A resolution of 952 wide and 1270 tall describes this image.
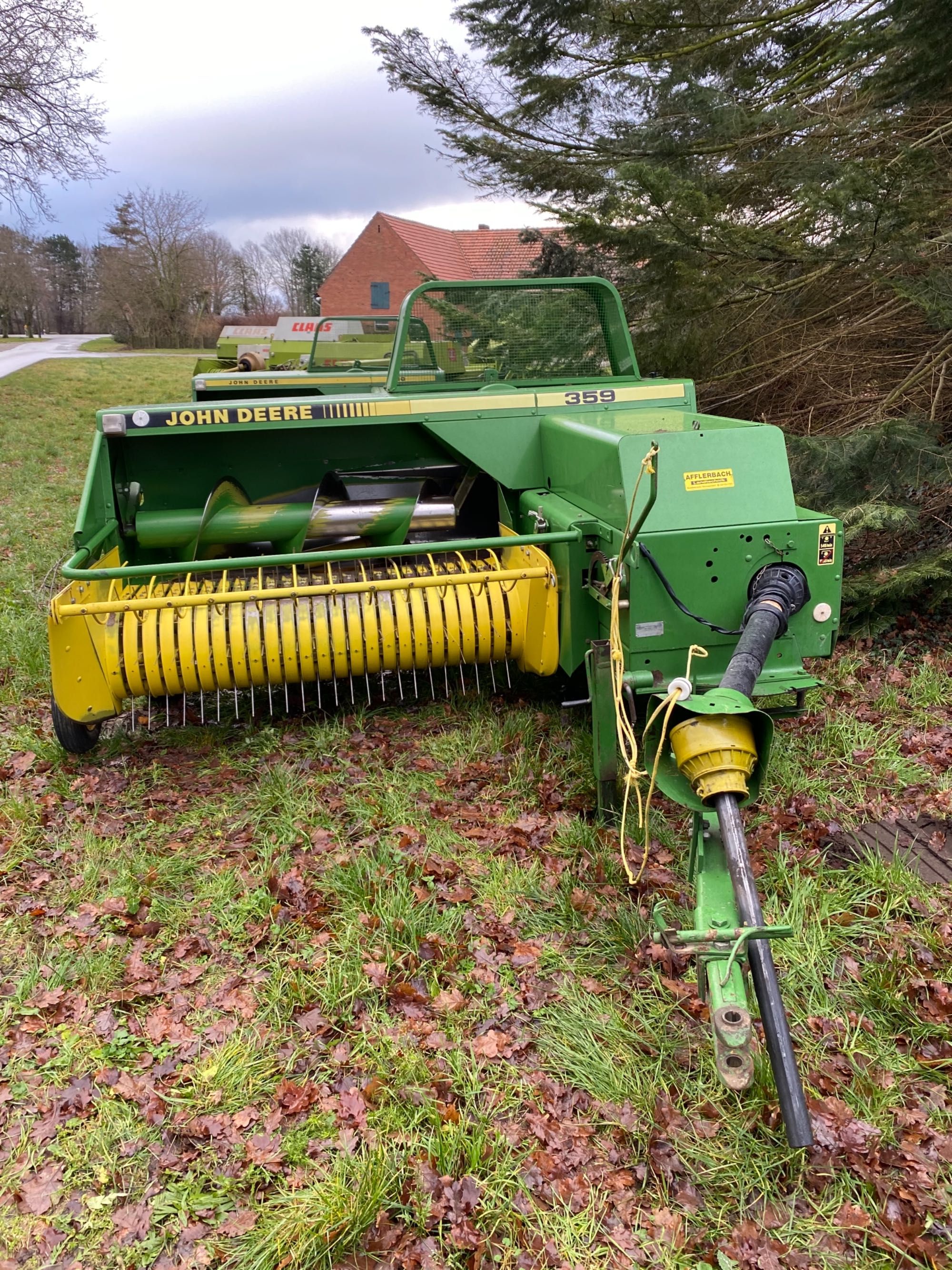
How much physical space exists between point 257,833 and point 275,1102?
1.34 meters

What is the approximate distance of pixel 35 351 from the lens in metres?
38.2

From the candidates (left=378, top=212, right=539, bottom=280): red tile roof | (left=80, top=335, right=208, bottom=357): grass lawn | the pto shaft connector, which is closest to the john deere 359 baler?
the pto shaft connector

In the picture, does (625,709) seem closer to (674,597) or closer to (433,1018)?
(674,597)

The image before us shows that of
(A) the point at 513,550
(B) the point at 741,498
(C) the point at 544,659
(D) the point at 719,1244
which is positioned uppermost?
(B) the point at 741,498

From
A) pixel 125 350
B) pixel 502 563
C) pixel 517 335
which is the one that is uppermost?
pixel 125 350

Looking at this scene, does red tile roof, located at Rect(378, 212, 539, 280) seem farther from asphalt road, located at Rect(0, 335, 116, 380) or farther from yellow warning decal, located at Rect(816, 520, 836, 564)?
yellow warning decal, located at Rect(816, 520, 836, 564)

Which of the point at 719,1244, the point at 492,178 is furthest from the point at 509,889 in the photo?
the point at 492,178

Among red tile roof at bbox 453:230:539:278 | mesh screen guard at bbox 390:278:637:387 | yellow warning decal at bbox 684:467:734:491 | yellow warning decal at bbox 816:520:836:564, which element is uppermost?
red tile roof at bbox 453:230:539:278

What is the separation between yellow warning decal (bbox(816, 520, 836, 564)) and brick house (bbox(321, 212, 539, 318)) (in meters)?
24.2

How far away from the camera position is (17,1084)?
101 inches

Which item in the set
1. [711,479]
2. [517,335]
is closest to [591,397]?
[517,335]

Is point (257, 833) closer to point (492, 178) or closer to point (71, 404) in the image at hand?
point (492, 178)

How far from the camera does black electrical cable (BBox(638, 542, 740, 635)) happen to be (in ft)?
10.7

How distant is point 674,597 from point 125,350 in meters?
47.4
